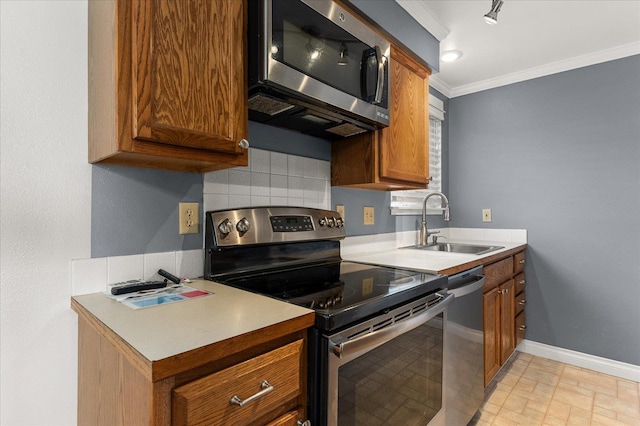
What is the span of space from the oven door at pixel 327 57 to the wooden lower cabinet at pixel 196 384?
2.80 ft

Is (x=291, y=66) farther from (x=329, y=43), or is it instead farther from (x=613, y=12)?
(x=613, y=12)

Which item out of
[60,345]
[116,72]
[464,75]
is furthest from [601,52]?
[60,345]

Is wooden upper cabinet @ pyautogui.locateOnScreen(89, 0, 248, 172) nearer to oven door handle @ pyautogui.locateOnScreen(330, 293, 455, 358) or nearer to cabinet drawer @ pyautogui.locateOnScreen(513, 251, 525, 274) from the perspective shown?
oven door handle @ pyautogui.locateOnScreen(330, 293, 455, 358)

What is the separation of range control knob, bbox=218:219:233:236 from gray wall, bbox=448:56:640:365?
2580mm

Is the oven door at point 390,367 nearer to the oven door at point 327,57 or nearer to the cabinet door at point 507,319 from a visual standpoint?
the oven door at point 327,57

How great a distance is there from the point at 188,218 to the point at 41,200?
1.45ft

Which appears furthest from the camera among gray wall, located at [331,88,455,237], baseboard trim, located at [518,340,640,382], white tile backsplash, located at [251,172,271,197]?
baseboard trim, located at [518,340,640,382]

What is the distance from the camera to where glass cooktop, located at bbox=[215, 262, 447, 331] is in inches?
36.4

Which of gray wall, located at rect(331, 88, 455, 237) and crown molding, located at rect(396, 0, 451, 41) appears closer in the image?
crown molding, located at rect(396, 0, 451, 41)

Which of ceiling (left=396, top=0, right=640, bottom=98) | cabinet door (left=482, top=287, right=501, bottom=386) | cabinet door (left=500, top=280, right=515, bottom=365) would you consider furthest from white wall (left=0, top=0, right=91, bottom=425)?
cabinet door (left=500, top=280, right=515, bottom=365)

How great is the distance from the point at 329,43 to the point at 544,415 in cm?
231

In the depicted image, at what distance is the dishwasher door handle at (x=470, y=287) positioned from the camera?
1.55 meters

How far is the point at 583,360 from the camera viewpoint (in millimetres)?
2500

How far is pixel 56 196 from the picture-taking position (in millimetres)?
1017
